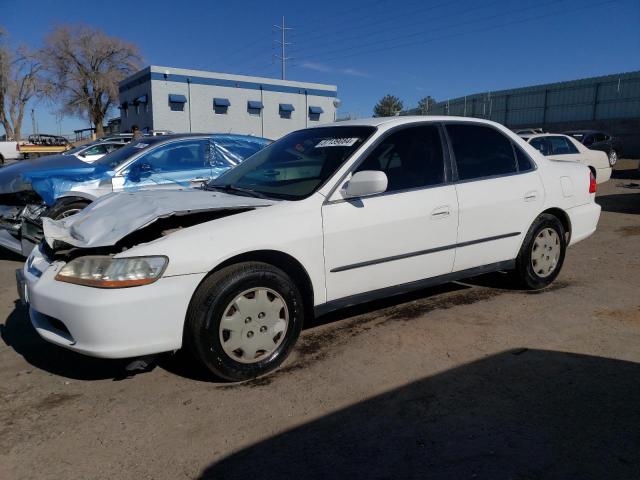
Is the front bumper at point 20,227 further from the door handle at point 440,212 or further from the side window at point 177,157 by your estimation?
the door handle at point 440,212

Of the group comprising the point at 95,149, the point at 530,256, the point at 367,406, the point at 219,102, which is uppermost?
the point at 219,102

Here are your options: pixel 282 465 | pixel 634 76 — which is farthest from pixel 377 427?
pixel 634 76

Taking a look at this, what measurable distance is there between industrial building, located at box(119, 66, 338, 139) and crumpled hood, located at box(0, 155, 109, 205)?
24.3 m

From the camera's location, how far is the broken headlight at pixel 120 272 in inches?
110

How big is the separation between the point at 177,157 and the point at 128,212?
160 inches

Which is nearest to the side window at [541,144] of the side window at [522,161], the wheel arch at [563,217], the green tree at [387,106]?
the wheel arch at [563,217]

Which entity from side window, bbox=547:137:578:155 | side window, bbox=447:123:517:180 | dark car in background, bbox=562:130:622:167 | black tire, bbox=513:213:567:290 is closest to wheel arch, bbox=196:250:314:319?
side window, bbox=447:123:517:180

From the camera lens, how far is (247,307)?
3.13 meters

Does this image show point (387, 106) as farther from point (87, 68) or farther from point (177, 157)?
point (177, 157)

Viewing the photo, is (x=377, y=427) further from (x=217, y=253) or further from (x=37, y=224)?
(x=37, y=224)

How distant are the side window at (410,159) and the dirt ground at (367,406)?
45.8 inches

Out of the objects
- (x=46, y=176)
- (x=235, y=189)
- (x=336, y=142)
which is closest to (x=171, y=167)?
(x=46, y=176)

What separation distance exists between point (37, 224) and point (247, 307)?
11.7ft

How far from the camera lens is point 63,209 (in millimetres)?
6043
